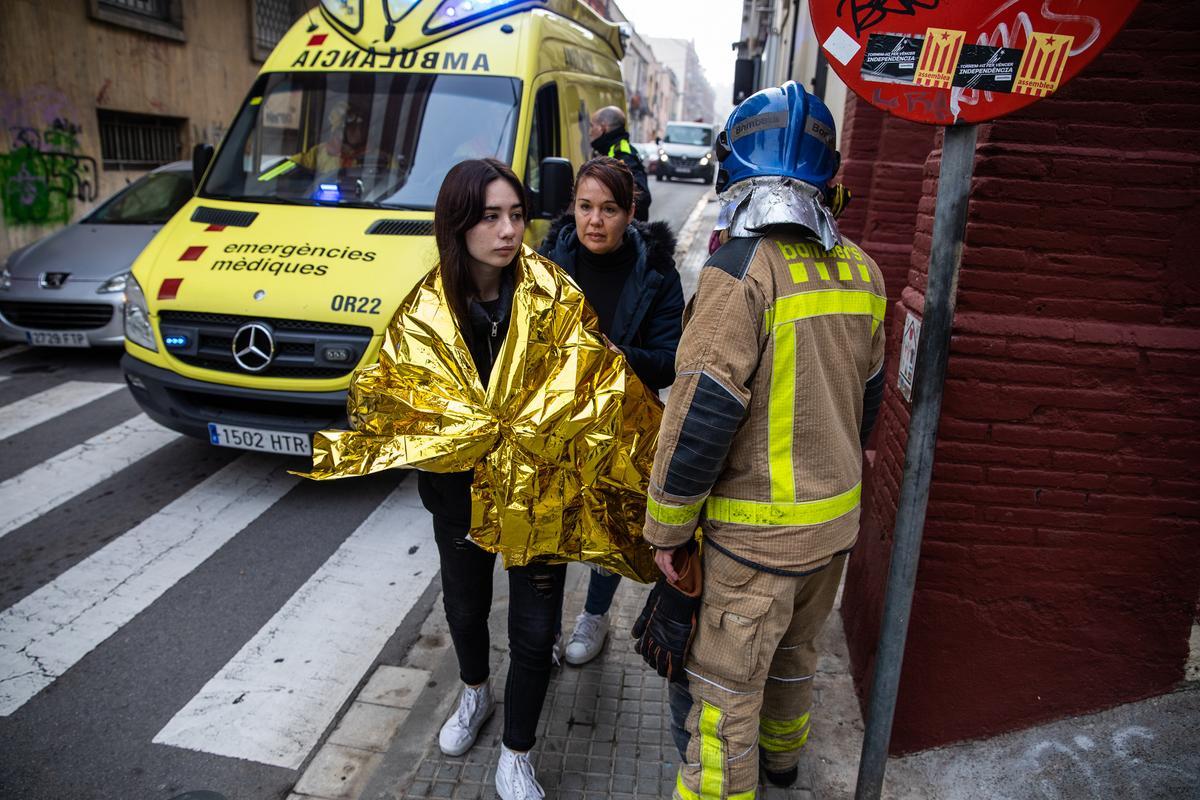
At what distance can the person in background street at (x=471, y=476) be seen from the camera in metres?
2.54

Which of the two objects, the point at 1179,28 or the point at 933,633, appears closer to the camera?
the point at 1179,28

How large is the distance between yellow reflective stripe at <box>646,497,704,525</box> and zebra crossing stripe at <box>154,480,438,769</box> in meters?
1.73

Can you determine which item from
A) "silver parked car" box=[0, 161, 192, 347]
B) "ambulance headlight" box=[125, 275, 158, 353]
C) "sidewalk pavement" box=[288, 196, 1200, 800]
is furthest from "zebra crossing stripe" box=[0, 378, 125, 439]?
"sidewalk pavement" box=[288, 196, 1200, 800]

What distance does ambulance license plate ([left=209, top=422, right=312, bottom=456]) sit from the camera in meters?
4.72

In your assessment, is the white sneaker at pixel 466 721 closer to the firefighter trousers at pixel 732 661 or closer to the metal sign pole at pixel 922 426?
the firefighter trousers at pixel 732 661

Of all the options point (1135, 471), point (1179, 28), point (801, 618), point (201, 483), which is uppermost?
point (1179, 28)

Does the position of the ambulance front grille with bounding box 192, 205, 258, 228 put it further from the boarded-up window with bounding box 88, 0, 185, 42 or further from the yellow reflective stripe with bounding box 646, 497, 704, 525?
the boarded-up window with bounding box 88, 0, 185, 42

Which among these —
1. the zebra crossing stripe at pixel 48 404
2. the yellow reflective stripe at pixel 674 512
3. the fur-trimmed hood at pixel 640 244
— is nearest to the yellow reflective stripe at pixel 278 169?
the zebra crossing stripe at pixel 48 404

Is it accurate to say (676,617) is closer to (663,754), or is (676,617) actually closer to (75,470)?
(663,754)

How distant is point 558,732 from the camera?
2.98 m

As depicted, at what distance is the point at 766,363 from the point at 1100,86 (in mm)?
1294

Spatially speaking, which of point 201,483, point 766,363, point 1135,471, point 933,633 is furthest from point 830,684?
point 201,483

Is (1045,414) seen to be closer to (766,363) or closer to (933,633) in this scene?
(933,633)

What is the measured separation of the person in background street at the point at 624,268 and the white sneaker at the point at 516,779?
1.29 m
